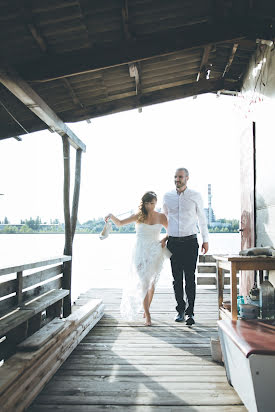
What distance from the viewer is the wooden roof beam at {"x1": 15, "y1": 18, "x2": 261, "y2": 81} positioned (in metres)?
3.15

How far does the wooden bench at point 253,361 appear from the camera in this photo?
1782mm

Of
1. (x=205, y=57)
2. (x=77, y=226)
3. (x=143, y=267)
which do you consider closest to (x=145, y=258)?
(x=143, y=267)

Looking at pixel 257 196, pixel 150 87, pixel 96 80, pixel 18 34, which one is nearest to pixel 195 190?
pixel 257 196

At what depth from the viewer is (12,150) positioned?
463 cm

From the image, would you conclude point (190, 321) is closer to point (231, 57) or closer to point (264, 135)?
point (264, 135)

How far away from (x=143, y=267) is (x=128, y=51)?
2.54 m

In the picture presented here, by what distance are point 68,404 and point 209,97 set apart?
4.63 meters

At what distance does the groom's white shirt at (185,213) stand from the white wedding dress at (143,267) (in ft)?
0.87

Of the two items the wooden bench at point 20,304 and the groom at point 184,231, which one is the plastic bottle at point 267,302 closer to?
the groom at point 184,231

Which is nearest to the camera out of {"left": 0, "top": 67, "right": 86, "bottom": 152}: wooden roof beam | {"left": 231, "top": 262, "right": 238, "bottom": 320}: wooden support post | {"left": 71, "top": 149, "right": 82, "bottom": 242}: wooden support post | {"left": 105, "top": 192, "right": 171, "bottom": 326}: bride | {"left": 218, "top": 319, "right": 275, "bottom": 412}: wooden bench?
{"left": 218, "top": 319, "right": 275, "bottom": 412}: wooden bench

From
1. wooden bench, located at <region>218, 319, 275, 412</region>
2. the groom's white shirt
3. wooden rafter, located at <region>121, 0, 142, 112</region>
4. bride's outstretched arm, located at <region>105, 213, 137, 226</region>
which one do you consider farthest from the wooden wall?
bride's outstretched arm, located at <region>105, 213, 137, 226</region>

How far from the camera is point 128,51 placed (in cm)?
322

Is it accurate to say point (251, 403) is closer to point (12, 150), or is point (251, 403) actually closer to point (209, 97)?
point (12, 150)

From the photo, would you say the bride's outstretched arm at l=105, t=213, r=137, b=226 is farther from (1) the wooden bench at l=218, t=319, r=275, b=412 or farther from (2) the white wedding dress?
(1) the wooden bench at l=218, t=319, r=275, b=412
